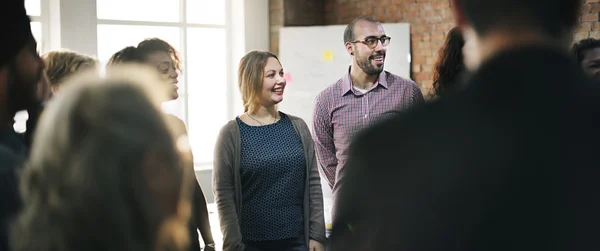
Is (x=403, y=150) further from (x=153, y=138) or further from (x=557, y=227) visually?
(x=153, y=138)

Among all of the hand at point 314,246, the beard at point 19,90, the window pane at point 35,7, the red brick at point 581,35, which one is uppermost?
the window pane at point 35,7

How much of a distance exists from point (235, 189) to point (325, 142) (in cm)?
88

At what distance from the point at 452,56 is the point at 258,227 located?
1107mm

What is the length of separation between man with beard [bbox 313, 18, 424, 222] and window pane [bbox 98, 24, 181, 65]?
299 centimetres

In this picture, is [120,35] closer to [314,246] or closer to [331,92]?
[331,92]

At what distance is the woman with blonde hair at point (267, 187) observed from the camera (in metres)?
2.93

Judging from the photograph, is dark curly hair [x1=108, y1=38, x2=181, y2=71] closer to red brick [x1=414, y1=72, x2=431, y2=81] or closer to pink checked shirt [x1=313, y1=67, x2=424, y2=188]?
pink checked shirt [x1=313, y1=67, x2=424, y2=188]

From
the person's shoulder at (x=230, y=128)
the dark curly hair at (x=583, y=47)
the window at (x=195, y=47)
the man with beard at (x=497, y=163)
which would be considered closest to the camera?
the man with beard at (x=497, y=163)

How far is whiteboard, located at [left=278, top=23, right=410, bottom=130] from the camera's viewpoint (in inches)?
254

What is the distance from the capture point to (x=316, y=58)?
6637 millimetres

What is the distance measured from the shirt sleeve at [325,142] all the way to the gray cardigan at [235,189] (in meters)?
0.59

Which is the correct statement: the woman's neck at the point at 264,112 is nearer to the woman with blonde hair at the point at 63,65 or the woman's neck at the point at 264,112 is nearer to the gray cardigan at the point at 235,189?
the gray cardigan at the point at 235,189

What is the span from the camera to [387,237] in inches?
32.7

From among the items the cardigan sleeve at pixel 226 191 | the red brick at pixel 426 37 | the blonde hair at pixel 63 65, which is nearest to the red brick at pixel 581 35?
the red brick at pixel 426 37
